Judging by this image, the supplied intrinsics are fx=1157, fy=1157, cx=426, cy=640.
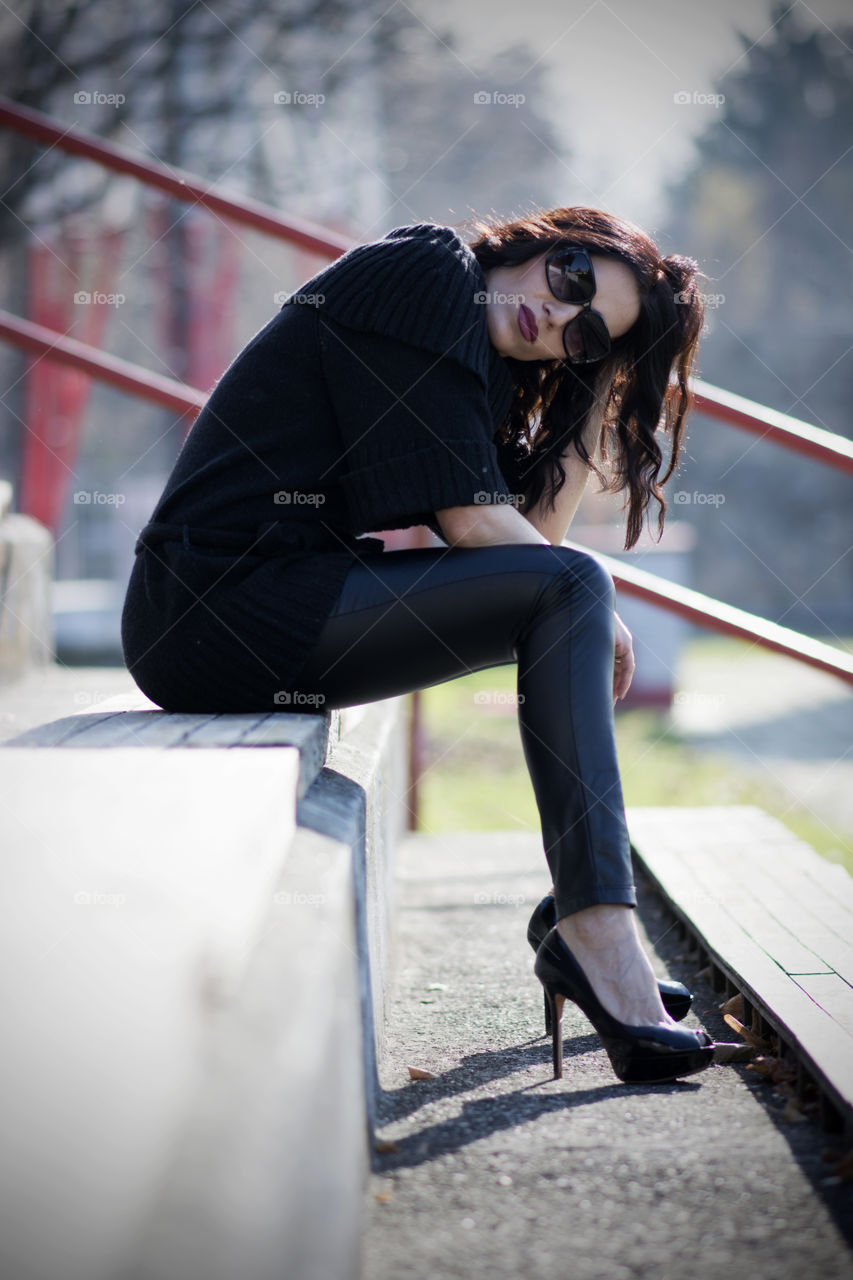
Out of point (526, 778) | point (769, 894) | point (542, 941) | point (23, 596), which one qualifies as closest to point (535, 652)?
point (542, 941)

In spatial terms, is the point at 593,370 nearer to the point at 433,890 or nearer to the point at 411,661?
the point at 411,661

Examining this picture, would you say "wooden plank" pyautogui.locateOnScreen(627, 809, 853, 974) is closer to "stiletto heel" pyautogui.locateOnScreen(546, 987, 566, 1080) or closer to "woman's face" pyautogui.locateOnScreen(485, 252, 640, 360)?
"stiletto heel" pyautogui.locateOnScreen(546, 987, 566, 1080)

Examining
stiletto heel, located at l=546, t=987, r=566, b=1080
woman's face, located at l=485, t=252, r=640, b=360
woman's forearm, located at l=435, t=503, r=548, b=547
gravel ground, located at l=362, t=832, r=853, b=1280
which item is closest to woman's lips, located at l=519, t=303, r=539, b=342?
woman's face, located at l=485, t=252, r=640, b=360

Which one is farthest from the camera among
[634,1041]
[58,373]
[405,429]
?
[58,373]

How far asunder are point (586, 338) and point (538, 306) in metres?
0.09

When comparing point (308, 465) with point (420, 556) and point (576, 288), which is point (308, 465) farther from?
point (576, 288)

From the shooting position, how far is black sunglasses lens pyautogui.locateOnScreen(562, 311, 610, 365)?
157 centimetres

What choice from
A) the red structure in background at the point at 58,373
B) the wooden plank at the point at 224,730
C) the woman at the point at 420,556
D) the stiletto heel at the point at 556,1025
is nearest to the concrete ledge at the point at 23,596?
the woman at the point at 420,556

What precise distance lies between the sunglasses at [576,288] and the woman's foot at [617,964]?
0.77 metres

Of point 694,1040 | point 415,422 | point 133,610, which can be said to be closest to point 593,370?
point 415,422

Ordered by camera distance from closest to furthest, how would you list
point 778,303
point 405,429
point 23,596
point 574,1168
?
1. point 574,1168
2. point 405,429
3. point 23,596
4. point 778,303

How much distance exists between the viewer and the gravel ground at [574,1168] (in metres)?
0.97

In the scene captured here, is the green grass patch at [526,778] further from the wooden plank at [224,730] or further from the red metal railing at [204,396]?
the wooden plank at [224,730]

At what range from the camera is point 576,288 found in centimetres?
155
